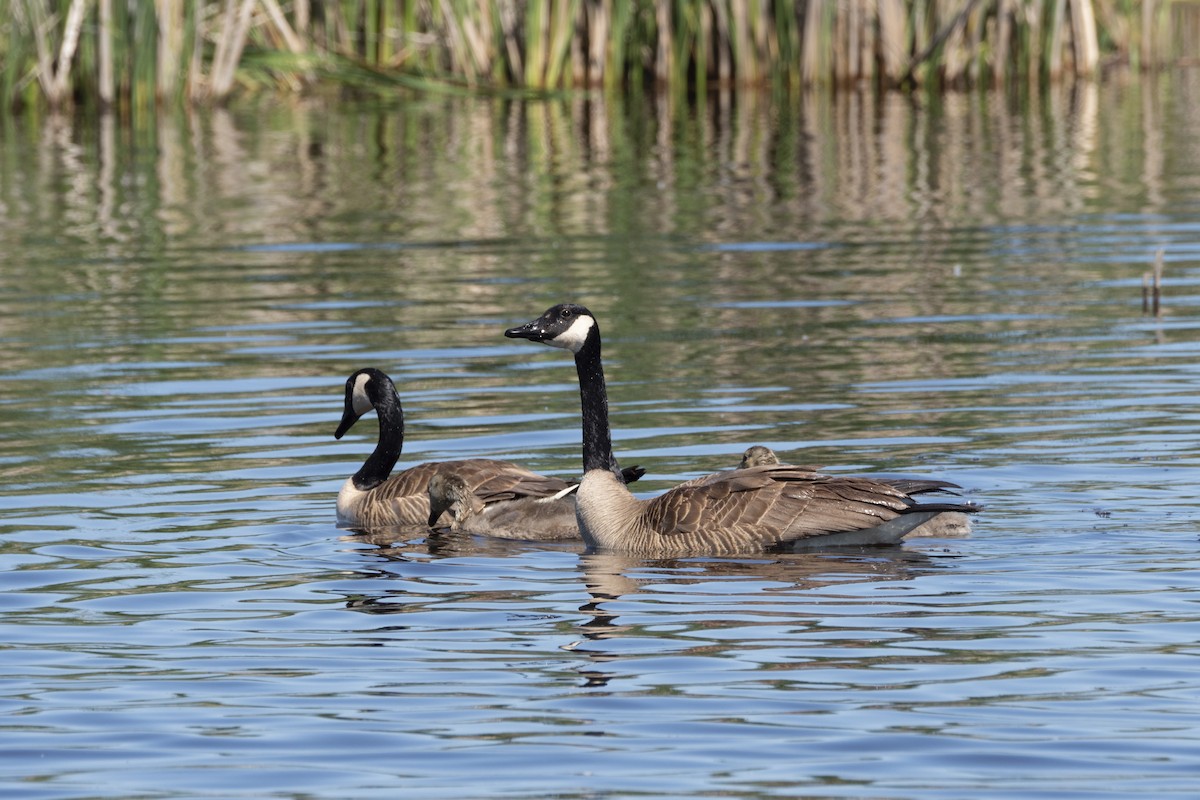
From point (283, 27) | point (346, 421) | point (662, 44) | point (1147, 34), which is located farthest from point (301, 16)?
point (346, 421)

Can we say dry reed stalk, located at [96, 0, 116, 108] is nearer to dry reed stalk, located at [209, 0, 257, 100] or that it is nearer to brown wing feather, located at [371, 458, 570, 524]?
dry reed stalk, located at [209, 0, 257, 100]

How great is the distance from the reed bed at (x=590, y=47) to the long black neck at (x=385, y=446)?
68.9 feet

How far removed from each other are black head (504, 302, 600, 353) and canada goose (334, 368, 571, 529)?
31.9 inches

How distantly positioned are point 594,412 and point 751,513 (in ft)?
3.78

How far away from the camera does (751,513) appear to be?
34.5 feet

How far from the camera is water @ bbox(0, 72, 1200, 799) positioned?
A: 7.32 meters

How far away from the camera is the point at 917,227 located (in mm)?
Result: 22875

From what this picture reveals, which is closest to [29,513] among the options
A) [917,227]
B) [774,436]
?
[774,436]

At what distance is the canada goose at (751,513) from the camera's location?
1031 centimetres

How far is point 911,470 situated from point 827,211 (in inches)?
504

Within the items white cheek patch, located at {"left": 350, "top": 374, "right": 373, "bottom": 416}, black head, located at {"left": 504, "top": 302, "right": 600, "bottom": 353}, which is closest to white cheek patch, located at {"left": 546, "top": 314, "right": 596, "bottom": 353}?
black head, located at {"left": 504, "top": 302, "right": 600, "bottom": 353}

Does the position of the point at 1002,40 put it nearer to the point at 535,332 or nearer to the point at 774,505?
the point at 535,332

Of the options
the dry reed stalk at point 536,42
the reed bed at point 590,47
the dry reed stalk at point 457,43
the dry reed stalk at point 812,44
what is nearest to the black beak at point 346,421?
the reed bed at point 590,47

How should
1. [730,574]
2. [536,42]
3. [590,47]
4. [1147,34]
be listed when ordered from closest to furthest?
[730,574], [536,42], [590,47], [1147,34]
